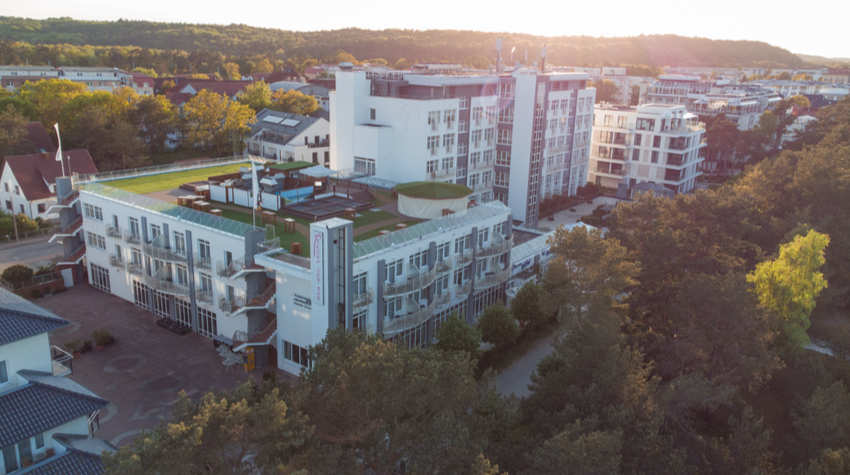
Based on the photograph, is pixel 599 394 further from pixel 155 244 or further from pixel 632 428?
pixel 155 244

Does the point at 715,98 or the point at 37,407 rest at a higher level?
the point at 715,98

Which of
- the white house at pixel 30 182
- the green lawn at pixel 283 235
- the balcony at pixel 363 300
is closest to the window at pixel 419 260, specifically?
the balcony at pixel 363 300

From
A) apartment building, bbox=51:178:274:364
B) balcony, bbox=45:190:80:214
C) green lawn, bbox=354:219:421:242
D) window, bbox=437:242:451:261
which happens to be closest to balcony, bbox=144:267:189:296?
apartment building, bbox=51:178:274:364

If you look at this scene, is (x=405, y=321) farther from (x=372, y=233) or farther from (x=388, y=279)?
(x=372, y=233)

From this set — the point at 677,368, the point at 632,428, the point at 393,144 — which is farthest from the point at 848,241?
the point at 393,144

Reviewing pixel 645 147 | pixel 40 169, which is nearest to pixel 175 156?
pixel 40 169

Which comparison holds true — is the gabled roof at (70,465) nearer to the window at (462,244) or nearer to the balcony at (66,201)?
the window at (462,244)
